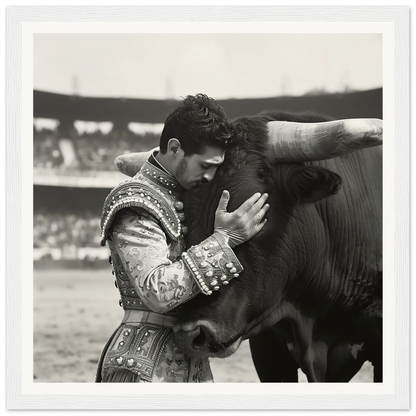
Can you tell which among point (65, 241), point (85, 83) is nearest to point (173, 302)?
point (85, 83)

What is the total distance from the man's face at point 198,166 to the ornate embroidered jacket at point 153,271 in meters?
0.05

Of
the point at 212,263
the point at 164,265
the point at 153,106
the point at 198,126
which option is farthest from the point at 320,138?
the point at 153,106

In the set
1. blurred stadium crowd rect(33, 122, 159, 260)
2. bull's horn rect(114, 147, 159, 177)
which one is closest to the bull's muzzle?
bull's horn rect(114, 147, 159, 177)

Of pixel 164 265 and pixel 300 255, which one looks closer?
pixel 164 265

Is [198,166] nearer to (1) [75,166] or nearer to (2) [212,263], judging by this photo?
(2) [212,263]

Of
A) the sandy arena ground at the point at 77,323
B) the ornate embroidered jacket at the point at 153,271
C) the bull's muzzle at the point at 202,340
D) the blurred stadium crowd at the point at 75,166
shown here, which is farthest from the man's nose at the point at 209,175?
the blurred stadium crowd at the point at 75,166

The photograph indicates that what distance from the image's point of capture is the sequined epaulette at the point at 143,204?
203 centimetres

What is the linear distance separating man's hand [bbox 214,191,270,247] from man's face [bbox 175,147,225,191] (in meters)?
0.10

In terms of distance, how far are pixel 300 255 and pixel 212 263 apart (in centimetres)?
47

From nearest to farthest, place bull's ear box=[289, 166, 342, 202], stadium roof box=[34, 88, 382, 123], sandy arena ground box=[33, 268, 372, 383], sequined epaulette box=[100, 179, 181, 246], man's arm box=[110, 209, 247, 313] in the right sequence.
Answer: man's arm box=[110, 209, 247, 313]
sequined epaulette box=[100, 179, 181, 246]
bull's ear box=[289, 166, 342, 202]
stadium roof box=[34, 88, 382, 123]
sandy arena ground box=[33, 268, 372, 383]

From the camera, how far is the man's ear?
2.08 meters

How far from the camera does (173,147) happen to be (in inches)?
82.4

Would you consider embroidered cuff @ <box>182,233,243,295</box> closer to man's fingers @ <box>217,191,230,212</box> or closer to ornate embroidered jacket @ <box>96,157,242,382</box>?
ornate embroidered jacket @ <box>96,157,242,382</box>

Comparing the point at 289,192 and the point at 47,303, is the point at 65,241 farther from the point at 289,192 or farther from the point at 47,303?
the point at 289,192
